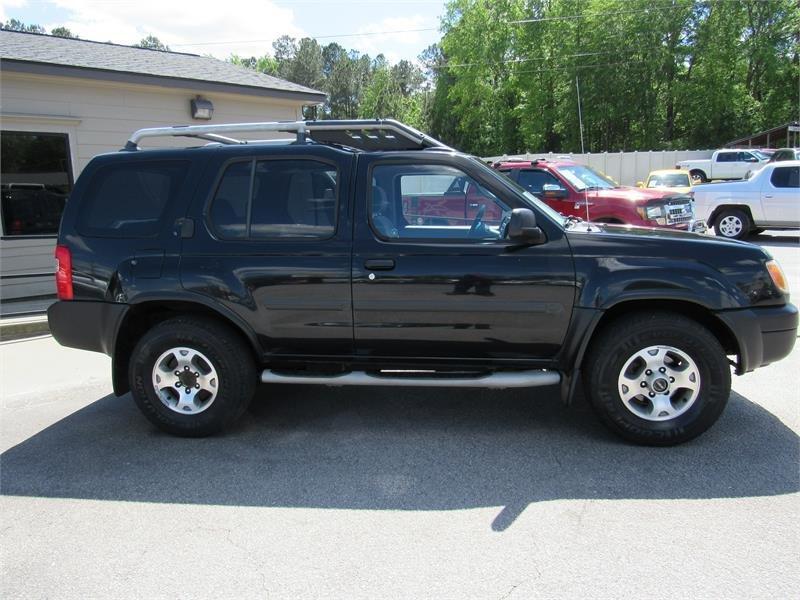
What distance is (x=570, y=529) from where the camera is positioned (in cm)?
314

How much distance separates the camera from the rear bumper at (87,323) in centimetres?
431

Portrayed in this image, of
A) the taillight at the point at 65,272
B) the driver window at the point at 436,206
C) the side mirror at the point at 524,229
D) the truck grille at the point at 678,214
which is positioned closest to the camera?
the side mirror at the point at 524,229

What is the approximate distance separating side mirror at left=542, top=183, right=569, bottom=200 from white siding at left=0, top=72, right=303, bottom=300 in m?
5.62

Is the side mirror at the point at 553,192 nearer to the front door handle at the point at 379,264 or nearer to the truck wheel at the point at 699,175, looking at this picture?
the front door handle at the point at 379,264

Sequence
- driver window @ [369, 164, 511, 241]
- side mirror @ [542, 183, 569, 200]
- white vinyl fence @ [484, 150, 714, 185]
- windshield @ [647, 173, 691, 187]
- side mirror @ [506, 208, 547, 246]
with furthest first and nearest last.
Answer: white vinyl fence @ [484, 150, 714, 185]
windshield @ [647, 173, 691, 187]
side mirror @ [542, 183, 569, 200]
driver window @ [369, 164, 511, 241]
side mirror @ [506, 208, 547, 246]

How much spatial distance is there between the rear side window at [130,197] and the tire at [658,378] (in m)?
3.06

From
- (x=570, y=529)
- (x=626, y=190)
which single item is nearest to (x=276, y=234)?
(x=570, y=529)

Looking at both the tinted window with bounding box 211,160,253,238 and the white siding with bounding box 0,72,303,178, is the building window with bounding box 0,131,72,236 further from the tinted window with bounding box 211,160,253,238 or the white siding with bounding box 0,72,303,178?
the tinted window with bounding box 211,160,253,238

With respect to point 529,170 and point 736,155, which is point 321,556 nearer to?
point 529,170

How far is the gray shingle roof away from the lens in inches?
359

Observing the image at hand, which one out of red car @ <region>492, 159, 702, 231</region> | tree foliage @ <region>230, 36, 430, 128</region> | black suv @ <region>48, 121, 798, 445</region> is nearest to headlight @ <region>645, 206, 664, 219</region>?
red car @ <region>492, 159, 702, 231</region>

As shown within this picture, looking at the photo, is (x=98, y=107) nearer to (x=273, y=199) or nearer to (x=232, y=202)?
(x=232, y=202)

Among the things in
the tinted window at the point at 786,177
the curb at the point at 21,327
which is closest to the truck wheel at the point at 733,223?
Answer: the tinted window at the point at 786,177

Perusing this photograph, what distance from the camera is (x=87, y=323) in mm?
4367
